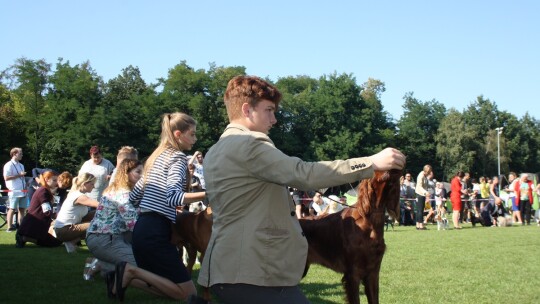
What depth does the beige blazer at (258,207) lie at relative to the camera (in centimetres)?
250

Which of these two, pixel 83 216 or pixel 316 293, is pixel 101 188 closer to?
pixel 83 216

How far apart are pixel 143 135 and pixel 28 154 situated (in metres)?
10.9

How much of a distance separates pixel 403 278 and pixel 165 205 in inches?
167

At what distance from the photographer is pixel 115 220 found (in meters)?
6.87

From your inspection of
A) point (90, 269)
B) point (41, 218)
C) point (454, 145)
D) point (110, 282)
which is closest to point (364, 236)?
point (110, 282)

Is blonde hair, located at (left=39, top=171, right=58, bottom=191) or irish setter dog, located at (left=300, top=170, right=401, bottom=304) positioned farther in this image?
blonde hair, located at (left=39, top=171, right=58, bottom=191)

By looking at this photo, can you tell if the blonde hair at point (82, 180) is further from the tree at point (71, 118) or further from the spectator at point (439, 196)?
the tree at point (71, 118)

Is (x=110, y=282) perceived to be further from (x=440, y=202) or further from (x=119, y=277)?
(x=440, y=202)

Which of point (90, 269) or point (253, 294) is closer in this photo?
point (253, 294)

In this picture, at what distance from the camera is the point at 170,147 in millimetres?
5246

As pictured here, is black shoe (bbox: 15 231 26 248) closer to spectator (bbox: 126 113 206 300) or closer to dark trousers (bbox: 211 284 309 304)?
spectator (bbox: 126 113 206 300)

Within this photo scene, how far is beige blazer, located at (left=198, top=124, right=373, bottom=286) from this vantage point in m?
2.50

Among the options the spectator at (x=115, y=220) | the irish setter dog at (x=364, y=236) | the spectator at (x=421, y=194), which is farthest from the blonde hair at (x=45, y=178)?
the spectator at (x=421, y=194)

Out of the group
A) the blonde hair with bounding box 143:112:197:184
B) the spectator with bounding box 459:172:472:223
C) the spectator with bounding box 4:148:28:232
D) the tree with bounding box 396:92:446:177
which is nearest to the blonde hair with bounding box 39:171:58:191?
the spectator with bounding box 4:148:28:232
